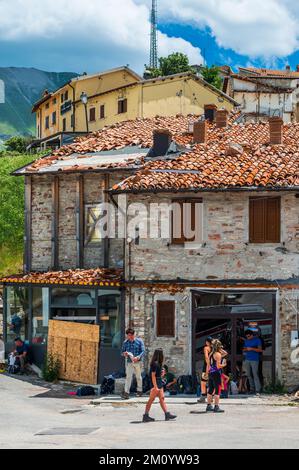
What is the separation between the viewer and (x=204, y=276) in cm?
2462

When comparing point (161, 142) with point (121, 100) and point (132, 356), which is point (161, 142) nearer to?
point (132, 356)

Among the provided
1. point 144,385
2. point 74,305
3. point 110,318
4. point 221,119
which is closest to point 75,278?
point 74,305

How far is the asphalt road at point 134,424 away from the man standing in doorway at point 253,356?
3.52 ft

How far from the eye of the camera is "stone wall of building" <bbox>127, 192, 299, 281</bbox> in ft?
80.2

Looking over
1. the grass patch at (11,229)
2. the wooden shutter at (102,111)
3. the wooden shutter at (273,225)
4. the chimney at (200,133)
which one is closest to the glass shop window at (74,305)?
the wooden shutter at (273,225)

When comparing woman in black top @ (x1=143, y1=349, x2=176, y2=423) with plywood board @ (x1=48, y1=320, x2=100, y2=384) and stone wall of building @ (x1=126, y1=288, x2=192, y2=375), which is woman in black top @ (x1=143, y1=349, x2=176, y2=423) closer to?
stone wall of building @ (x1=126, y1=288, x2=192, y2=375)

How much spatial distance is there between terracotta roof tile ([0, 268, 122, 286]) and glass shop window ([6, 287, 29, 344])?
0.51 meters

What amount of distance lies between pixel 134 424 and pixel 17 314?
11.5 meters

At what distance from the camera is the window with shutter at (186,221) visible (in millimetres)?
24703

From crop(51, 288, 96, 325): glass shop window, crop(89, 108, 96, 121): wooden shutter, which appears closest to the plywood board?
crop(51, 288, 96, 325): glass shop window

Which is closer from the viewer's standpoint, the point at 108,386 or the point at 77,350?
the point at 108,386

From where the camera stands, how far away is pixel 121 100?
55.2 m
